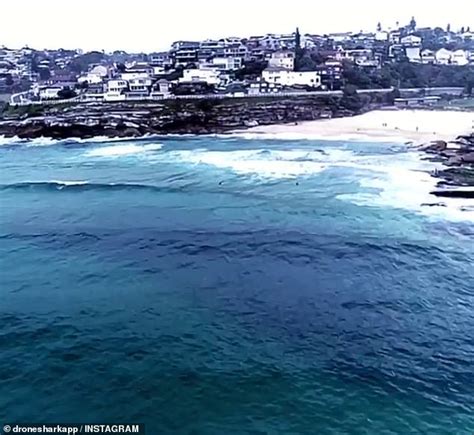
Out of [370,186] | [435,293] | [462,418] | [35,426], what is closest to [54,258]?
[35,426]

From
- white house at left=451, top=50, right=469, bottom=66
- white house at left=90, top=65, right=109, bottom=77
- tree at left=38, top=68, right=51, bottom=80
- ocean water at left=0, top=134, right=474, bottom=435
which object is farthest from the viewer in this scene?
white house at left=451, top=50, right=469, bottom=66

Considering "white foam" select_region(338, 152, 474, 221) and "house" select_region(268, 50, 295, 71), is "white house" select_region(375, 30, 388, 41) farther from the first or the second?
"white foam" select_region(338, 152, 474, 221)

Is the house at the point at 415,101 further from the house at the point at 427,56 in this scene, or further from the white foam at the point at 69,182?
the white foam at the point at 69,182

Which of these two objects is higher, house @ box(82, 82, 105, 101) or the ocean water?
house @ box(82, 82, 105, 101)

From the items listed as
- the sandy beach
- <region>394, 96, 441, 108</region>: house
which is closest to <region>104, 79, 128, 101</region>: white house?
the sandy beach

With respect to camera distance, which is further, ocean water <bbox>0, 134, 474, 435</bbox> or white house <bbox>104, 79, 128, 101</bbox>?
white house <bbox>104, 79, 128, 101</bbox>

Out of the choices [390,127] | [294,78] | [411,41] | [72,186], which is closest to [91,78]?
[294,78]

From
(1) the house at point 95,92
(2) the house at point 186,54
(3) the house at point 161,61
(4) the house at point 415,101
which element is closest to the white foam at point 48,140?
(1) the house at point 95,92

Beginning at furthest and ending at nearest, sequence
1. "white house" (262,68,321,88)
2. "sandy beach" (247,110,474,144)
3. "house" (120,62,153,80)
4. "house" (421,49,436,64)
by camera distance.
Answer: "house" (421,49,436,64)
"house" (120,62,153,80)
"white house" (262,68,321,88)
"sandy beach" (247,110,474,144)
